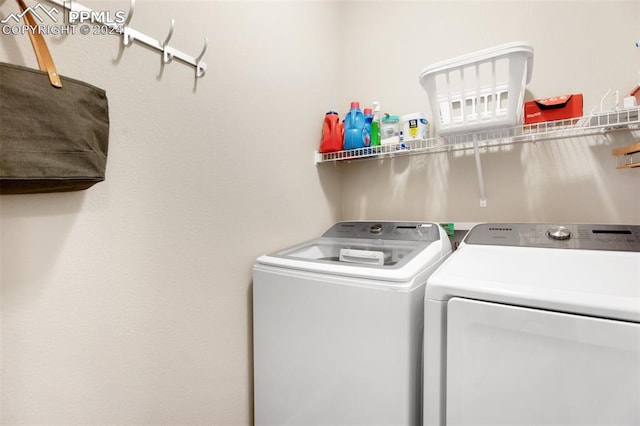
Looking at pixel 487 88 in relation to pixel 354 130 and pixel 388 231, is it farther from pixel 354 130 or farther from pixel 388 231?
pixel 388 231

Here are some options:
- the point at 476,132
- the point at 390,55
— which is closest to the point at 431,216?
the point at 476,132

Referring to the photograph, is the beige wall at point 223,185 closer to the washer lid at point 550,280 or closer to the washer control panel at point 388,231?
the washer control panel at point 388,231

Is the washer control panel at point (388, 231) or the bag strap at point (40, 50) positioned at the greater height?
the bag strap at point (40, 50)

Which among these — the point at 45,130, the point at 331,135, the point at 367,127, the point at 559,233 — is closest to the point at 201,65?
the point at 45,130

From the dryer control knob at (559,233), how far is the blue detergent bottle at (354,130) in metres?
0.99

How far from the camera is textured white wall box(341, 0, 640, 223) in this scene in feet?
4.64

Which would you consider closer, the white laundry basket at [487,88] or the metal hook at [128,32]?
the metal hook at [128,32]

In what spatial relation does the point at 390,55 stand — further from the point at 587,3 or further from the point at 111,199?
the point at 111,199

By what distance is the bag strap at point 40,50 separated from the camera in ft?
2.46

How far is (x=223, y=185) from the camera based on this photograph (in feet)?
4.24

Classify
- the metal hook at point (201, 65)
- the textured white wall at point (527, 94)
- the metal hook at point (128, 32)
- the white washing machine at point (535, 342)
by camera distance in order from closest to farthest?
the white washing machine at point (535, 342) → the metal hook at point (128, 32) → the metal hook at point (201, 65) → the textured white wall at point (527, 94)

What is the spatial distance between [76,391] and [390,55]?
224cm

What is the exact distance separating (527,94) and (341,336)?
1.55 meters

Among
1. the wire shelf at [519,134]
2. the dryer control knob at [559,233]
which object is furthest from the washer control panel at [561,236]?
the wire shelf at [519,134]
